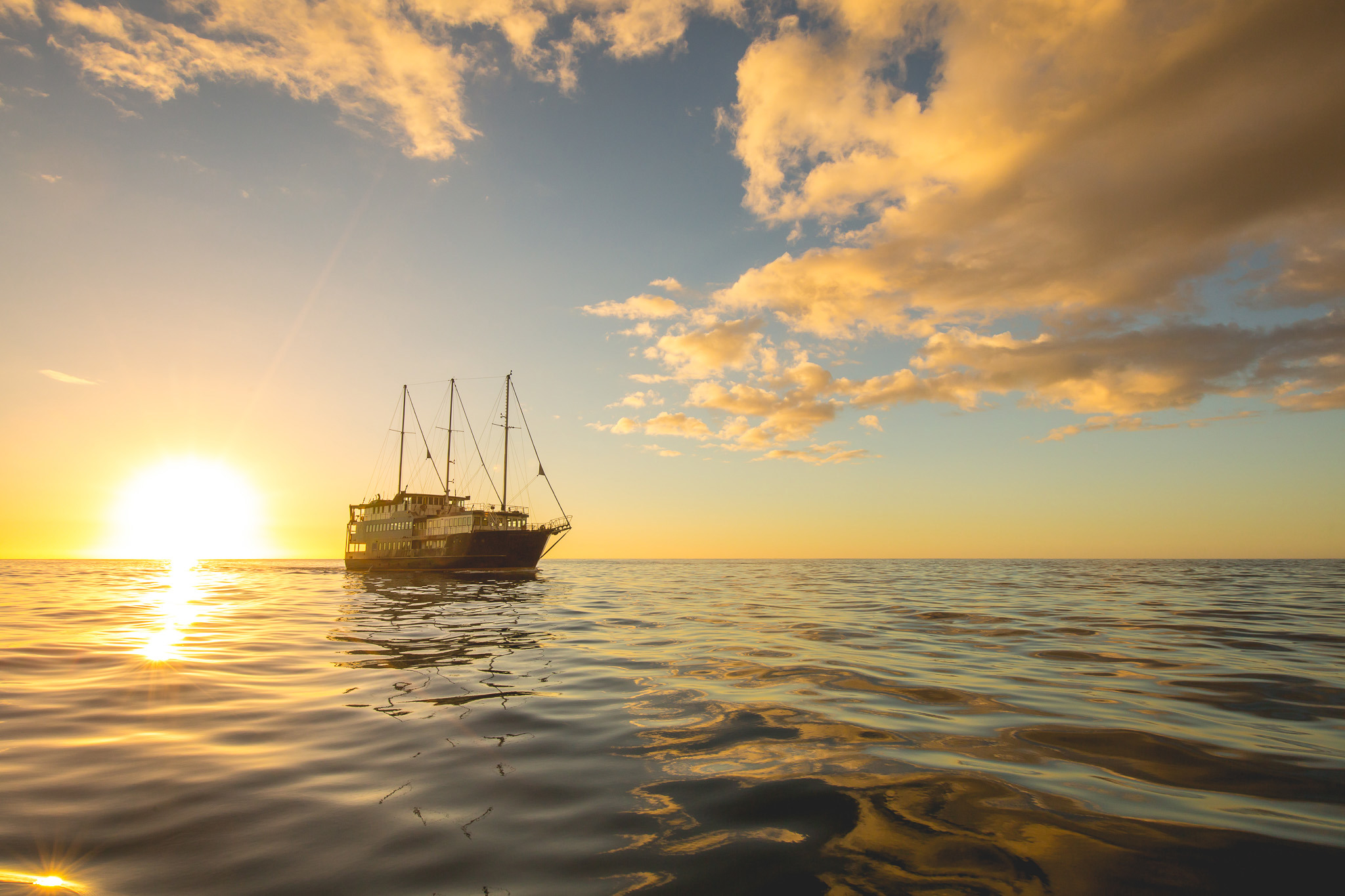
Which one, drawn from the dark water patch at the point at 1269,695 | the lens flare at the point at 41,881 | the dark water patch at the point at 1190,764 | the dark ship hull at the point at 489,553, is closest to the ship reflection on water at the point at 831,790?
the dark water patch at the point at 1190,764

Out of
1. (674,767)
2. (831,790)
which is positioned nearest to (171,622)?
(674,767)

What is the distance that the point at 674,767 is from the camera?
514 centimetres

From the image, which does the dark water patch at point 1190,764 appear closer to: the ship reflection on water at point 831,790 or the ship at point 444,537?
the ship reflection on water at point 831,790

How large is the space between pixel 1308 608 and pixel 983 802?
85.0 ft

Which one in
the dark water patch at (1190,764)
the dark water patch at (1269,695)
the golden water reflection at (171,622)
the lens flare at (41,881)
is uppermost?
the lens flare at (41,881)

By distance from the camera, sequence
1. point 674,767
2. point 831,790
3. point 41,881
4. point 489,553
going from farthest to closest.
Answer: point 489,553 < point 674,767 < point 831,790 < point 41,881

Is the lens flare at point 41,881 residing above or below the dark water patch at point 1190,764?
above

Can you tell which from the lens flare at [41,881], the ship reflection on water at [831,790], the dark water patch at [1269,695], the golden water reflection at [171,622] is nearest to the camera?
the lens flare at [41,881]

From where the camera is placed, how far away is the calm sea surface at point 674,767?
11.0 feet

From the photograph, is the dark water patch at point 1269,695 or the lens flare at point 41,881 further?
the dark water patch at point 1269,695

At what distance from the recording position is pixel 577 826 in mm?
3959

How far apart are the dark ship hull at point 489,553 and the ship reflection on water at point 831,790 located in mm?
44341

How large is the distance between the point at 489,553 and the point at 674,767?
49780 millimetres

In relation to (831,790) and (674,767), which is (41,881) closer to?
(674,767)
